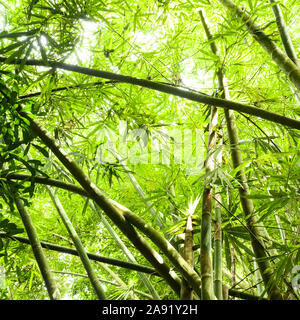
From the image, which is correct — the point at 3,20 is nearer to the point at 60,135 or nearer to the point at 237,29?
the point at 60,135

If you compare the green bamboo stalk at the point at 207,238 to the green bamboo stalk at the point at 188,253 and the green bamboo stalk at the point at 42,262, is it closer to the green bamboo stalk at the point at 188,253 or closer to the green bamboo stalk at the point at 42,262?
the green bamboo stalk at the point at 188,253

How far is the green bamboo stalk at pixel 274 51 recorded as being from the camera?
1552 mm

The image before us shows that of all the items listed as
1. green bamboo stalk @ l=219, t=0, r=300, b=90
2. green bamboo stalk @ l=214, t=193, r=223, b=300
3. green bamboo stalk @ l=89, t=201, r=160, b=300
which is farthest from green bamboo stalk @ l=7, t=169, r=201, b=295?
green bamboo stalk @ l=219, t=0, r=300, b=90

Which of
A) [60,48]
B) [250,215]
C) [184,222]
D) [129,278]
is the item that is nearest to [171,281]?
[184,222]

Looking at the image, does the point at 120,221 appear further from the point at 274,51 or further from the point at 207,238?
the point at 274,51

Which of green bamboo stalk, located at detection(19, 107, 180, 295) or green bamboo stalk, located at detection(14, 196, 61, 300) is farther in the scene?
green bamboo stalk, located at detection(14, 196, 61, 300)

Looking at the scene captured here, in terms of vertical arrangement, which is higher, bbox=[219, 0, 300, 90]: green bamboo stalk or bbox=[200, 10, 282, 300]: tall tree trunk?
bbox=[219, 0, 300, 90]: green bamboo stalk

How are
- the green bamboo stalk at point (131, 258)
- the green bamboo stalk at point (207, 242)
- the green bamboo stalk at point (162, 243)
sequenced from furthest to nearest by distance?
1. the green bamboo stalk at point (131, 258)
2. the green bamboo stalk at point (162, 243)
3. the green bamboo stalk at point (207, 242)

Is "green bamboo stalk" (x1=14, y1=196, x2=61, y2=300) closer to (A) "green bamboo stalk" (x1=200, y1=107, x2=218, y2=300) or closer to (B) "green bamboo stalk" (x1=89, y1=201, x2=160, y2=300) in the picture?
(B) "green bamboo stalk" (x1=89, y1=201, x2=160, y2=300)

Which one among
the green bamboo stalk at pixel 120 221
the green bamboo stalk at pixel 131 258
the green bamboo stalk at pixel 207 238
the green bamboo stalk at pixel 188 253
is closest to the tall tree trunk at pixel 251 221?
the green bamboo stalk at pixel 207 238

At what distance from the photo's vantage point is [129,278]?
388 cm

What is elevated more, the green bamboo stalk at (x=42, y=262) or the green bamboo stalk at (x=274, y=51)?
the green bamboo stalk at (x=274, y=51)

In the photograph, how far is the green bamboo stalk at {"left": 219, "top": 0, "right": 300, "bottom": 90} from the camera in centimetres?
155

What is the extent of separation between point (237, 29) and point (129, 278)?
3.12 metres
